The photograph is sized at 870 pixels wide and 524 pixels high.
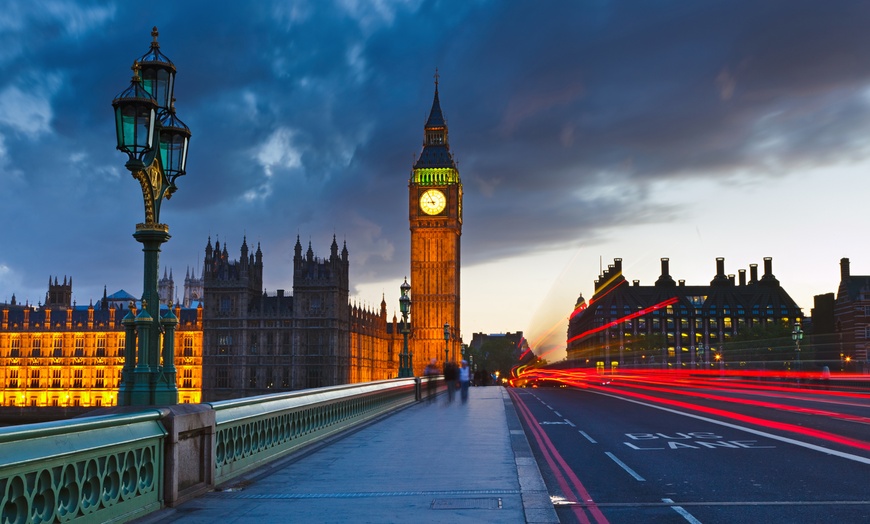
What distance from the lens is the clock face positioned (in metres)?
158

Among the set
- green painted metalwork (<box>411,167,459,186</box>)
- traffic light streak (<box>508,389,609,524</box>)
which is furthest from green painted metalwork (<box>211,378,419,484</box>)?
green painted metalwork (<box>411,167,459,186</box>)

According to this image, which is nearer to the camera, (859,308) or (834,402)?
(834,402)

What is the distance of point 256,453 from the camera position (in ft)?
45.5

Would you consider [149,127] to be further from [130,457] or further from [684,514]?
[684,514]

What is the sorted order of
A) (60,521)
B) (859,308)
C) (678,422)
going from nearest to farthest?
(60,521) < (678,422) < (859,308)

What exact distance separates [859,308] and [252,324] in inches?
3605

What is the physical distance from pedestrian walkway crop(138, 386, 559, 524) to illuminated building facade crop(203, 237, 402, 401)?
121461 mm

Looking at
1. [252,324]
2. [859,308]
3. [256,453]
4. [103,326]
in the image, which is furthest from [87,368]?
[256,453]

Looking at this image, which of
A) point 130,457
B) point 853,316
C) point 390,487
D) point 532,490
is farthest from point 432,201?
point 130,457

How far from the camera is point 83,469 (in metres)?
7.85

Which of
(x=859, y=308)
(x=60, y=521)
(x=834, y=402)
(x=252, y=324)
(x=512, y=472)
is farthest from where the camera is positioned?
(x=252, y=324)

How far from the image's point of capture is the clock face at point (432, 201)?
15850 cm

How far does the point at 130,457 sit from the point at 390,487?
4055 millimetres

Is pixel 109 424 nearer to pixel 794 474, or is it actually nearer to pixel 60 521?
pixel 60 521
